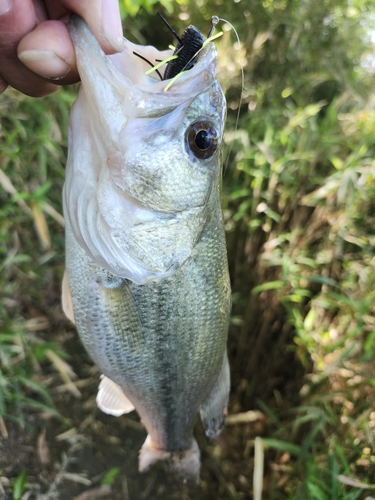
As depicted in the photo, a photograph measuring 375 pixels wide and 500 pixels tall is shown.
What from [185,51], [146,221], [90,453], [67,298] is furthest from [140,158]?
[90,453]

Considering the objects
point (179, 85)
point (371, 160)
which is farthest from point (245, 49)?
point (179, 85)

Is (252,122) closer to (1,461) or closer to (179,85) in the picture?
(179,85)

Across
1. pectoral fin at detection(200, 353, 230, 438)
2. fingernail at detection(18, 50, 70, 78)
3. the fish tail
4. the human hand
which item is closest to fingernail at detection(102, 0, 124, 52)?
the human hand

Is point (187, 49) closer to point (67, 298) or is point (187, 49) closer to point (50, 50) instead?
point (50, 50)

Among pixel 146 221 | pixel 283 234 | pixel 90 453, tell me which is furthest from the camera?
pixel 283 234

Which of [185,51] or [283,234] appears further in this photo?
[283,234]

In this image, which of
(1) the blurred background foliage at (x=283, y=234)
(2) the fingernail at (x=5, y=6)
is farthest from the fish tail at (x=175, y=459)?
(2) the fingernail at (x=5, y=6)
